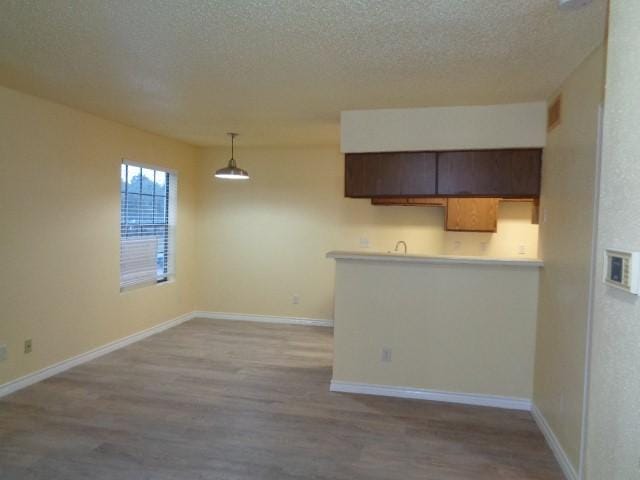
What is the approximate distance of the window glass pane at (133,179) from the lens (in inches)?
192

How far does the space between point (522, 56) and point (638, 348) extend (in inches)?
75.8

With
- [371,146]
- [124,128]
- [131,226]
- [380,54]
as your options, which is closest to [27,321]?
[131,226]

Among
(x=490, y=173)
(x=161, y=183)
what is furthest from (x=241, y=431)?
(x=161, y=183)

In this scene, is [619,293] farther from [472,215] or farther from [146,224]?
[146,224]

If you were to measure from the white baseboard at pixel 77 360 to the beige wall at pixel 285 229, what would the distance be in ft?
3.20

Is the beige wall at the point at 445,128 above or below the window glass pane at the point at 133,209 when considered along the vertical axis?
above

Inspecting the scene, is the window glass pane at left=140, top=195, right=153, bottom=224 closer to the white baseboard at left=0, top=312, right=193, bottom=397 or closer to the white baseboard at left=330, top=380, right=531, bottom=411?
the white baseboard at left=0, top=312, right=193, bottom=397

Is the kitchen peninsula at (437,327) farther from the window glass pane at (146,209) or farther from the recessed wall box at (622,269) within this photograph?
the window glass pane at (146,209)

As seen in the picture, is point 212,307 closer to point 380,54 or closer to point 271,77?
point 271,77

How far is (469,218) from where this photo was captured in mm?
4926

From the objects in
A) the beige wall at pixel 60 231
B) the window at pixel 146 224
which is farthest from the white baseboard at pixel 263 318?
the beige wall at pixel 60 231

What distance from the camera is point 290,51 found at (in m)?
2.52

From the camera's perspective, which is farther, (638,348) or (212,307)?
(212,307)

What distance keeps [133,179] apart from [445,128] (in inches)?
136
